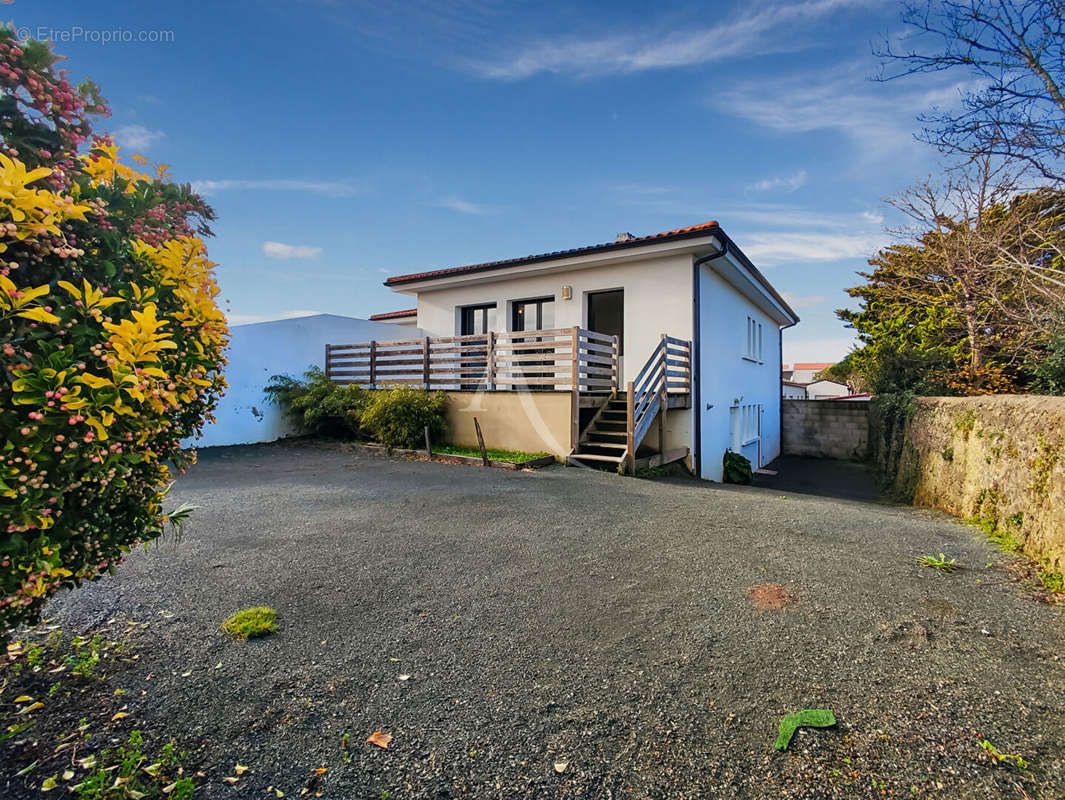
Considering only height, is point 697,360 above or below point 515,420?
above

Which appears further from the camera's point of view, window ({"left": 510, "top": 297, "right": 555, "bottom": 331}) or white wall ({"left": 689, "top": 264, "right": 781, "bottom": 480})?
window ({"left": 510, "top": 297, "right": 555, "bottom": 331})

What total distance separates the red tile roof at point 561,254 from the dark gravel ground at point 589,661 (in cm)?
638

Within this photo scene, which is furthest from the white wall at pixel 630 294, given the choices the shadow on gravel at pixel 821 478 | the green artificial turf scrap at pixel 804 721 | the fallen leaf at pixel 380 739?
the fallen leaf at pixel 380 739

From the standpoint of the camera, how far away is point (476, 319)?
13.4 metres

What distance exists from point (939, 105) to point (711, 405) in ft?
22.7

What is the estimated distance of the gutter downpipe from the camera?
33.2 feet

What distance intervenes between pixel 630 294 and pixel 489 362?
3.53 m

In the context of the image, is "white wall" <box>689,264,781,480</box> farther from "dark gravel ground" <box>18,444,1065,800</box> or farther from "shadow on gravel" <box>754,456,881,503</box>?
"dark gravel ground" <box>18,444,1065,800</box>

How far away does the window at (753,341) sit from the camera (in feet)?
46.7

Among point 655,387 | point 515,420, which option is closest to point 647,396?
point 655,387

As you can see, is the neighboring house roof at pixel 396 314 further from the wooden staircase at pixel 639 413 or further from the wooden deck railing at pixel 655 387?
the wooden deck railing at pixel 655 387

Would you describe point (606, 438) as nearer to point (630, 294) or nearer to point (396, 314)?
point (630, 294)

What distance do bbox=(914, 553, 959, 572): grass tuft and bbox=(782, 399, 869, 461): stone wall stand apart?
15.6 meters

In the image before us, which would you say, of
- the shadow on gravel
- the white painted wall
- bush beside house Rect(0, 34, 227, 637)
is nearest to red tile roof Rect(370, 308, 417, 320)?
the shadow on gravel
